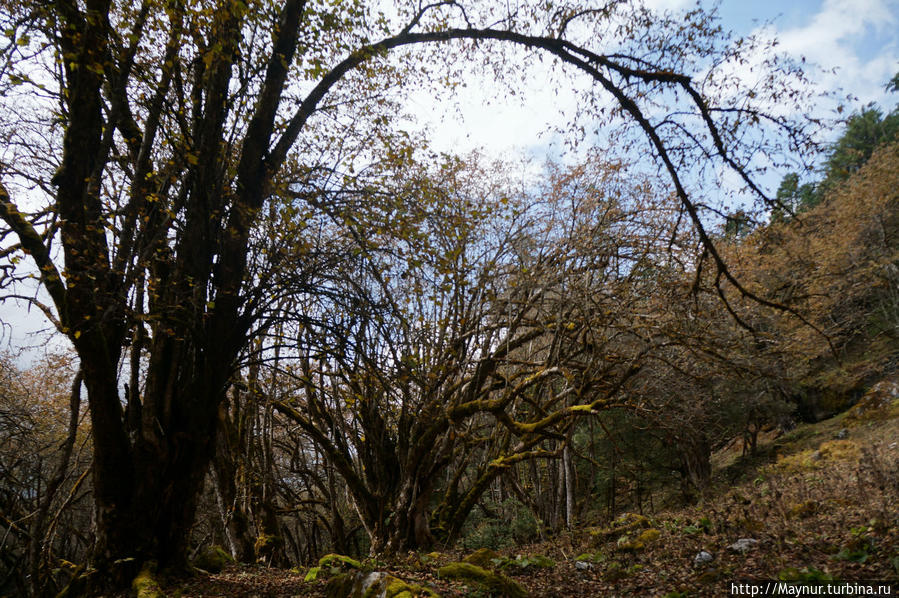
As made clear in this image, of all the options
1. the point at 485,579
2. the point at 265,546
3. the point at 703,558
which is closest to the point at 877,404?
the point at 703,558

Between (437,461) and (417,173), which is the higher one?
(417,173)

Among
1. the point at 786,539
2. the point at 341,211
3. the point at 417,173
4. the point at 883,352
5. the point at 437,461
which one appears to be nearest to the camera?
the point at 786,539

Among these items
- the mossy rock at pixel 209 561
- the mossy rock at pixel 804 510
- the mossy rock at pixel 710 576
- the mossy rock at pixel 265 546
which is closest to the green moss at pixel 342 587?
the mossy rock at pixel 209 561

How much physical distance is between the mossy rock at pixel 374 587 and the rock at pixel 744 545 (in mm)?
2968

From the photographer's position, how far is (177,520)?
5.14 meters

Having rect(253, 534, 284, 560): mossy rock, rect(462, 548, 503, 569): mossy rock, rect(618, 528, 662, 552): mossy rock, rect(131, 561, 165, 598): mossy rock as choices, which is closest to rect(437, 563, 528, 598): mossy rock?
rect(462, 548, 503, 569): mossy rock

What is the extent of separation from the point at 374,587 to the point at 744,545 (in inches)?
140

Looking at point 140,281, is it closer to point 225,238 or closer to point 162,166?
point 225,238

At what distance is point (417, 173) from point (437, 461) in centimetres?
526

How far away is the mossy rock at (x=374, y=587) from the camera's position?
3967 mm

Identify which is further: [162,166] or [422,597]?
[162,166]

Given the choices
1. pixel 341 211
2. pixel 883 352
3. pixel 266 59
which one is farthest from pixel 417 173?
pixel 883 352

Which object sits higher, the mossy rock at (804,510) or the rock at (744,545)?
the mossy rock at (804,510)

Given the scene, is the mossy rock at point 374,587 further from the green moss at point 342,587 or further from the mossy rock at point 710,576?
the mossy rock at point 710,576
